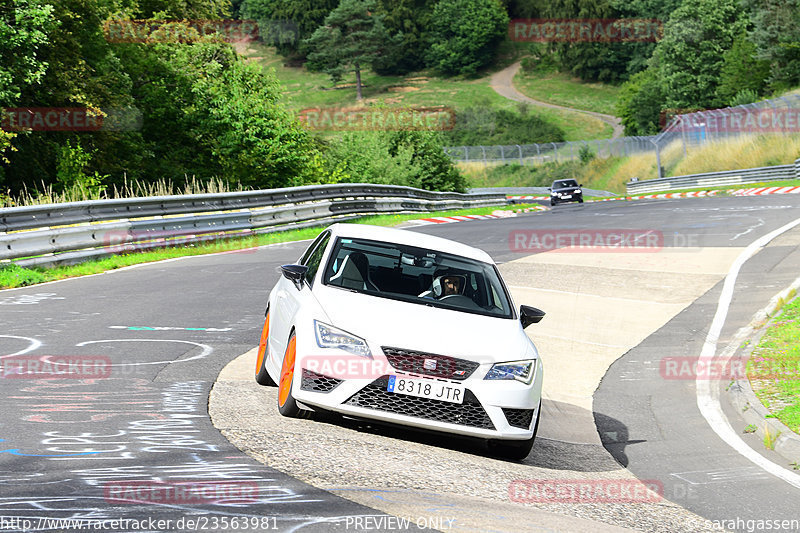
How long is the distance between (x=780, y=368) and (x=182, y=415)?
6898 millimetres

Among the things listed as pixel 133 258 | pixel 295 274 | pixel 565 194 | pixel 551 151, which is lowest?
pixel 551 151

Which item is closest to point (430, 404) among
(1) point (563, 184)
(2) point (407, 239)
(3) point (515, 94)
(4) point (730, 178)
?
(2) point (407, 239)

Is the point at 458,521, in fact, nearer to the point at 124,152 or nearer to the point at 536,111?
the point at 124,152

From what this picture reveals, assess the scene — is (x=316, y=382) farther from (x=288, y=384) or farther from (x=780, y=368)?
(x=780, y=368)

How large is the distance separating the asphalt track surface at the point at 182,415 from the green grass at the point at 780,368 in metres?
0.55

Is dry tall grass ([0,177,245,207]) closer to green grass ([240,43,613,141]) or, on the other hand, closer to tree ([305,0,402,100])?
green grass ([240,43,613,141])

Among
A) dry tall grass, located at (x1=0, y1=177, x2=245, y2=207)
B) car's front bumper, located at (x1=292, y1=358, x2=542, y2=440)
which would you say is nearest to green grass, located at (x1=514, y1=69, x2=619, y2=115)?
dry tall grass, located at (x1=0, y1=177, x2=245, y2=207)

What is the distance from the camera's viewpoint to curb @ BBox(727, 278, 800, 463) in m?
8.37

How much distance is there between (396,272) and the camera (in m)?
8.60

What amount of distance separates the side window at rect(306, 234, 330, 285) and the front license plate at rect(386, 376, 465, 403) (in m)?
1.63

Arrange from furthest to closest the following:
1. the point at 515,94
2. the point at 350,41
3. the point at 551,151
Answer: the point at 350,41
the point at 515,94
the point at 551,151

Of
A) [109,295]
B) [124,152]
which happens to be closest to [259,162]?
[124,152]

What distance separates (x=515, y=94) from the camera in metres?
134

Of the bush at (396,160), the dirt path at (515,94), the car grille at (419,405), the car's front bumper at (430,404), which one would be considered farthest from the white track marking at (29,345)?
the dirt path at (515,94)
